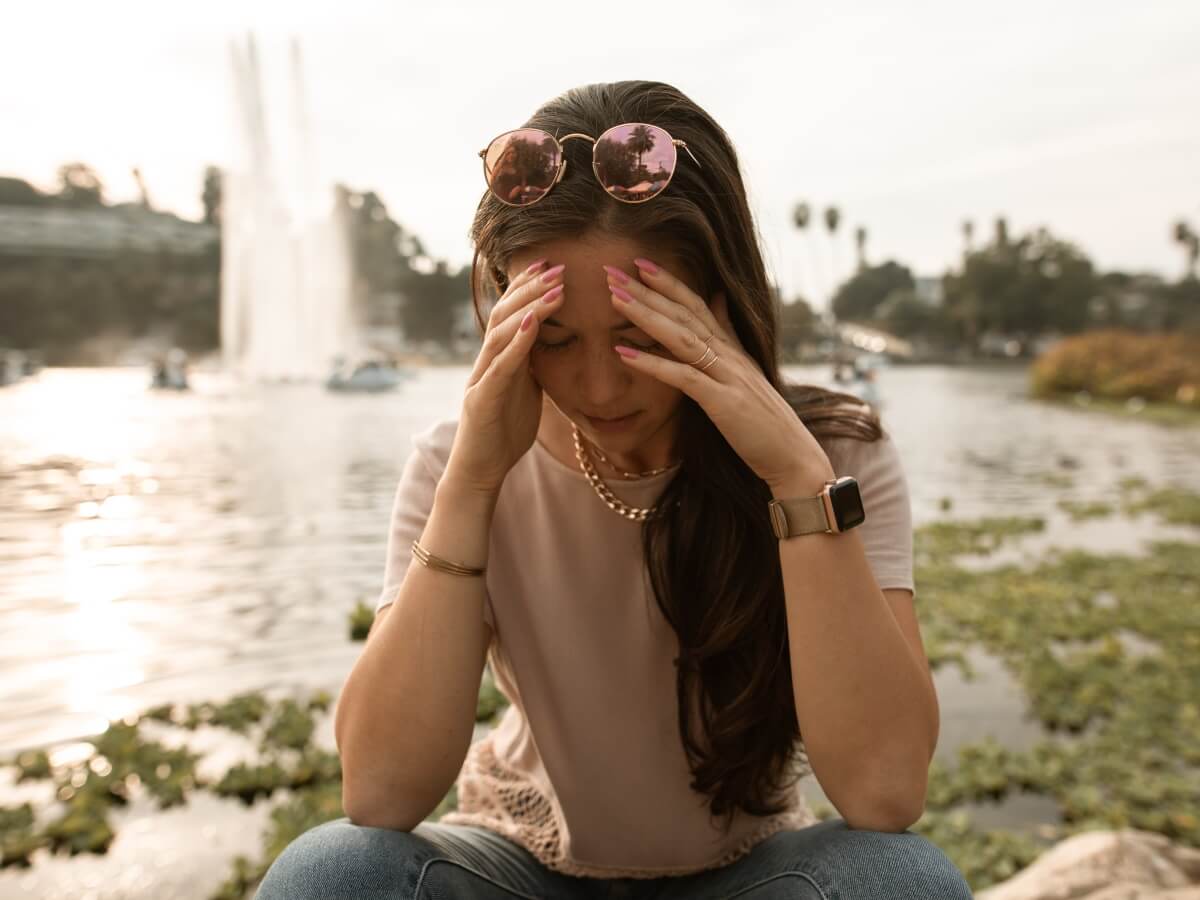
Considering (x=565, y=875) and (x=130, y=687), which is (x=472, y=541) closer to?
(x=565, y=875)

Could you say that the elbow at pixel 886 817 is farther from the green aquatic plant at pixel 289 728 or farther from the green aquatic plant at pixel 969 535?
the green aquatic plant at pixel 969 535

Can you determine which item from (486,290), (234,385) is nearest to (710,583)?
(486,290)

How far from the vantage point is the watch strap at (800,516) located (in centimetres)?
156

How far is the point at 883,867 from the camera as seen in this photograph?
4.38 ft

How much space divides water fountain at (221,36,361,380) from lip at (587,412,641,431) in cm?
2831

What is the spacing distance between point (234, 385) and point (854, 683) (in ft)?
99.6

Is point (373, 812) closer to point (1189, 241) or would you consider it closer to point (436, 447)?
point (436, 447)

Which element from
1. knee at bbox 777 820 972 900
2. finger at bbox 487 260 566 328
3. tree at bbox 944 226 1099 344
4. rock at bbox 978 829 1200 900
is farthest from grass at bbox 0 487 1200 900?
tree at bbox 944 226 1099 344

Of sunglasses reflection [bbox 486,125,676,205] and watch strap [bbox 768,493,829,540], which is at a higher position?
sunglasses reflection [bbox 486,125,676,205]

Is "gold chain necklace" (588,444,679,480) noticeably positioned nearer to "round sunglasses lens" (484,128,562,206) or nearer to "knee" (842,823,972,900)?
"round sunglasses lens" (484,128,562,206)

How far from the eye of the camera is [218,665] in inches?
171

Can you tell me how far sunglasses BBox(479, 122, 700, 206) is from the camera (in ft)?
5.04

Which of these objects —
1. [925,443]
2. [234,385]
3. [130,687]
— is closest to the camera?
[130,687]

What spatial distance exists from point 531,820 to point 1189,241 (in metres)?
82.4
